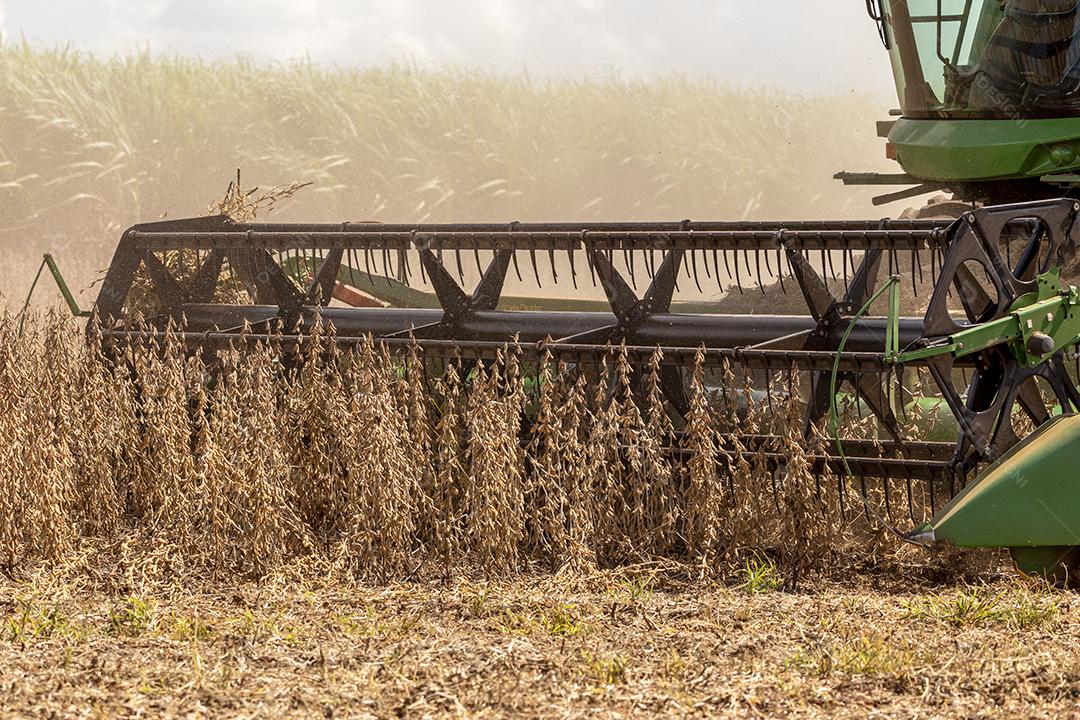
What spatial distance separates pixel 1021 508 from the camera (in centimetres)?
416

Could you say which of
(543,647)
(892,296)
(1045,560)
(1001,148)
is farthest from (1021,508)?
(1001,148)

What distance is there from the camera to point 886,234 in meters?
4.66

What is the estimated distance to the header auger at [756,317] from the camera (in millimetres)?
4367

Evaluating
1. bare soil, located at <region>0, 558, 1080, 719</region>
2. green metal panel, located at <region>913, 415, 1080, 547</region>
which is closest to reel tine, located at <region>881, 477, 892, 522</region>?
bare soil, located at <region>0, 558, 1080, 719</region>

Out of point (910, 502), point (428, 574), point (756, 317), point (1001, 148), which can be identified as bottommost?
point (428, 574)

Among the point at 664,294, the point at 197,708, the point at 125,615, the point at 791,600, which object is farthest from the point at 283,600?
the point at 664,294

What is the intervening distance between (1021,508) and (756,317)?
169 cm

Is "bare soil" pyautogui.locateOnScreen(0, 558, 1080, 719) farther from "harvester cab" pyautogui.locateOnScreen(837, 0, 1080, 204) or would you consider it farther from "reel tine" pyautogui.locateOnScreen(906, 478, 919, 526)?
"harvester cab" pyautogui.locateOnScreen(837, 0, 1080, 204)

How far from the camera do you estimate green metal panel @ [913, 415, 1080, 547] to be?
4.14m

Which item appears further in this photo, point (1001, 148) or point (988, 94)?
point (988, 94)

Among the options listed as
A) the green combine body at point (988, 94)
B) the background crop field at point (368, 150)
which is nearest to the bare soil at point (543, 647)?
the green combine body at point (988, 94)

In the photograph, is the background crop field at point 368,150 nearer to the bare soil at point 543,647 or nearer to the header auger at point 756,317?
the header auger at point 756,317

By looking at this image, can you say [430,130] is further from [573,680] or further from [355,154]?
[573,680]

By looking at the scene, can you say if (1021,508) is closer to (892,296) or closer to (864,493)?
(864,493)
